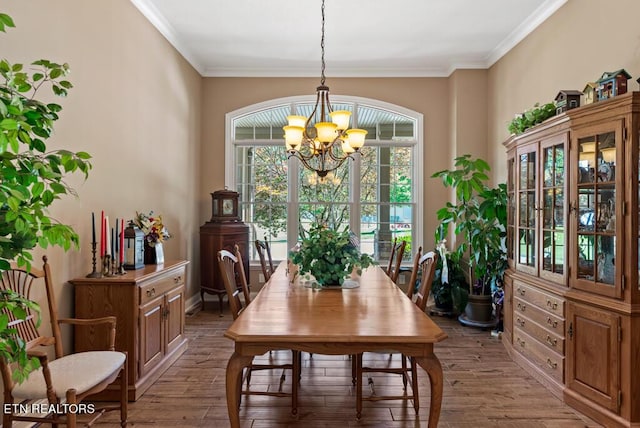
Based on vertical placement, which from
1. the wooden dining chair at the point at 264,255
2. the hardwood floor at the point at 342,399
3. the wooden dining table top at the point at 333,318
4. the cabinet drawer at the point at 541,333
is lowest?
the hardwood floor at the point at 342,399

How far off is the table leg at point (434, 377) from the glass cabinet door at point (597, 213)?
1.52 m

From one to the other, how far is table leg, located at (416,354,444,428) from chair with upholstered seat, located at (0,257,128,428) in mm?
1637

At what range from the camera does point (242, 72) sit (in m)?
5.89

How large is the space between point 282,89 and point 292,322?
456cm

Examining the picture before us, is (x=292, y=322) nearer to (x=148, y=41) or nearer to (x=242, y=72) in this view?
(x=148, y=41)

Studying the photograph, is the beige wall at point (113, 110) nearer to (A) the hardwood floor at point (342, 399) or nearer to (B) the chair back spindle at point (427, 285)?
(A) the hardwood floor at point (342, 399)

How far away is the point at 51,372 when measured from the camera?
7.18 ft

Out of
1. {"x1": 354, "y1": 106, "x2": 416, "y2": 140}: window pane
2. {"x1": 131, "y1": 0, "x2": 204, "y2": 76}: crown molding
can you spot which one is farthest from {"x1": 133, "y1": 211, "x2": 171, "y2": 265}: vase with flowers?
{"x1": 354, "y1": 106, "x2": 416, "y2": 140}: window pane

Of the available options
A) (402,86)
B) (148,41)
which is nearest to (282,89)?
(402,86)

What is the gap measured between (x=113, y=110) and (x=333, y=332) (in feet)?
9.11

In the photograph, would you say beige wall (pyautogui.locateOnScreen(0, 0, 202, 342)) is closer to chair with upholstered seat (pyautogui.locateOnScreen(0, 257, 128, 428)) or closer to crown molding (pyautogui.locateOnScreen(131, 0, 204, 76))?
crown molding (pyautogui.locateOnScreen(131, 0, 204, 76))

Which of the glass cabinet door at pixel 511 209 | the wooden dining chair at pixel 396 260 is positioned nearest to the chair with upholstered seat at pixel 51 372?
the wooden dining chair at pixel 396 260

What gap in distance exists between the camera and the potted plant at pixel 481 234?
4543 millimetres

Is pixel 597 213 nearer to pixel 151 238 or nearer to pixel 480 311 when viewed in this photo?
pixel 480 311
